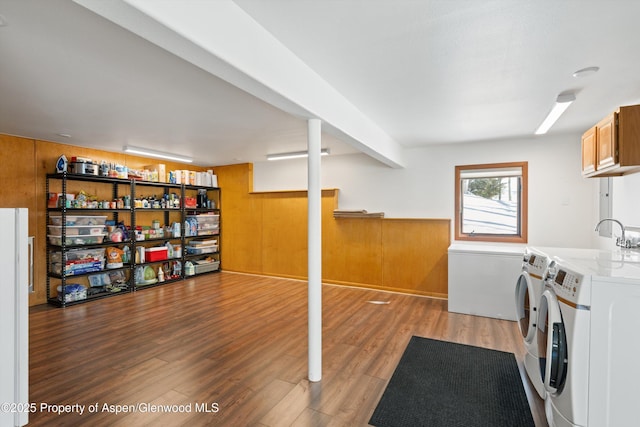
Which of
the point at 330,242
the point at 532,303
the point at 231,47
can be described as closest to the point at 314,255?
the point at 231,47

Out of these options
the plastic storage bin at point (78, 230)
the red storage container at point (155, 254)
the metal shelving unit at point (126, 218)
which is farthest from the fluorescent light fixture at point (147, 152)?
the red storage container at point (155, 254)

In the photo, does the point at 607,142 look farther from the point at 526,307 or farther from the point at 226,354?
the point at 226,354

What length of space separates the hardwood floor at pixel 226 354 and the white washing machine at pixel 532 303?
0.22 metres

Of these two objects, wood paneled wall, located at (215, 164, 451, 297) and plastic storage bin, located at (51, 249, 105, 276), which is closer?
plastic storage bin, located at (51, 249, 105, 276)

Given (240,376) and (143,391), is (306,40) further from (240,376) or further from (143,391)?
(143,391)

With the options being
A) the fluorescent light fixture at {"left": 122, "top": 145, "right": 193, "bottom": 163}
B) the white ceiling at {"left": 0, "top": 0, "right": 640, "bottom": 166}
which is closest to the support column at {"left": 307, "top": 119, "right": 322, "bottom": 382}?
the white ceiling at {"left": 0, "top": 0, "right": 640, "bottom": 166}

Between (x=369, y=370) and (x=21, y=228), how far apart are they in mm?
2575

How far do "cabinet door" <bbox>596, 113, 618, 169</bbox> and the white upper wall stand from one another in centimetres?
190

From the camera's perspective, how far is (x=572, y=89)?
9.00 feet

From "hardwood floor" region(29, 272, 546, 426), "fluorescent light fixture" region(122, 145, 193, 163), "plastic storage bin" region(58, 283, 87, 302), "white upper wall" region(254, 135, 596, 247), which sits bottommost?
"hardwood floor" region(29, 272, 546, 426)

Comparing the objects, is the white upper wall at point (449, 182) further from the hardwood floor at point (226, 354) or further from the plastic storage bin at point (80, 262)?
the plastic storage bin at point (80, 262)

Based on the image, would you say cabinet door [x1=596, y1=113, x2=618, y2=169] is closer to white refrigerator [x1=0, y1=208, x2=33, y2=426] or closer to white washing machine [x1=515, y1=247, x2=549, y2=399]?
white washing machine [x1=515, y1=247, x2=549, y2=399]

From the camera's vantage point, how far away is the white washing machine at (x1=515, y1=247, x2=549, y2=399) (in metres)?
2.29

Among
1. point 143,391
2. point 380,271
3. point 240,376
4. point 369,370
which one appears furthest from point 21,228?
point 380,271
